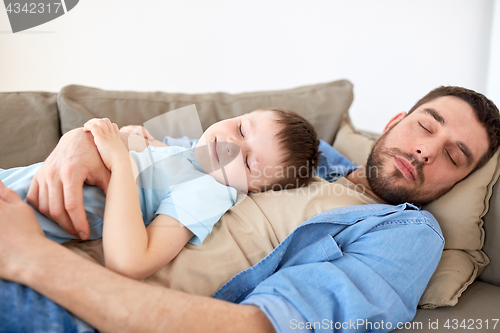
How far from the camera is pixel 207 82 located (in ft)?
8.43

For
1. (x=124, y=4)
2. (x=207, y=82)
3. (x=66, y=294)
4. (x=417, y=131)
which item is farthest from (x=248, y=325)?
(x=124, y=4)

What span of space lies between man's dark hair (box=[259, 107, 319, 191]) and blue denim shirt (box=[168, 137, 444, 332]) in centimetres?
24

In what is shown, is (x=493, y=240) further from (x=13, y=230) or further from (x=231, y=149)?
(x=13, y=230)

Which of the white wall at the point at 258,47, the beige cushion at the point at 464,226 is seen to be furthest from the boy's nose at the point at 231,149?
the white wall at the point at 258,47

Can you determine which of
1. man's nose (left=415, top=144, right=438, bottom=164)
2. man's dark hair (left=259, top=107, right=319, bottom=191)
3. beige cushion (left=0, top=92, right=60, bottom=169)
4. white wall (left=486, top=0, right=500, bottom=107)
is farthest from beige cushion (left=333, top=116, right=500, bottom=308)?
white wall (left=486, top=0, right=500, bottom=107)

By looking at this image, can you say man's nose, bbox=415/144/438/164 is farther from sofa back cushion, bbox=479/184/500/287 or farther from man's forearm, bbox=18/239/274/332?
man's forearm, bbox=18/239/274/332

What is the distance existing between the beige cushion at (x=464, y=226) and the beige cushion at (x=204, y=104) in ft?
2.38

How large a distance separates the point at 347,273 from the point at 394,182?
54 cm

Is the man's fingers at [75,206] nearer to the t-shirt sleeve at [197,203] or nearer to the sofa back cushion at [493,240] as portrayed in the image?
the t-shirt sleeve at [197,203]

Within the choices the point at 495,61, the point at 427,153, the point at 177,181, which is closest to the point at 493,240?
the point at 427,153

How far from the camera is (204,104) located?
1.60 meters

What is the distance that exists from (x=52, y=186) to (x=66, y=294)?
271 millimetres

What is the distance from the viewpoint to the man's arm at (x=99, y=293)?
24.1 inches

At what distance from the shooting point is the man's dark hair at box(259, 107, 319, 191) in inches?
45.3
